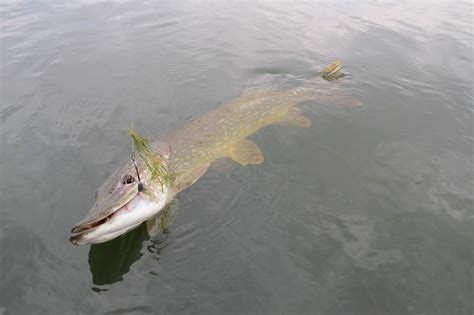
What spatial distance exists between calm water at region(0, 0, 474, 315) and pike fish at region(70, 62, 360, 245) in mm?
185

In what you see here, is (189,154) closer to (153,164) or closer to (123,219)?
(153,164)

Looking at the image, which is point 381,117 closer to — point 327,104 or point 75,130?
point 327,104

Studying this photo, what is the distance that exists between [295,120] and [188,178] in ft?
5.94

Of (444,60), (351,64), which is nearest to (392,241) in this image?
(351,64)

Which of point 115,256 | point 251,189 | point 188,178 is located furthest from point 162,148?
point 115,256

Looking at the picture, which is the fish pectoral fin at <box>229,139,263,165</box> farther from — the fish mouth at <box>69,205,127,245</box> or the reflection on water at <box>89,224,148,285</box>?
the fish mouth at <box>69,205,127,245</box>

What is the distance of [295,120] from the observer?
15.8 feet

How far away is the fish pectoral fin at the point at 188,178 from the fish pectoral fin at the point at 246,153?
396 millimetres

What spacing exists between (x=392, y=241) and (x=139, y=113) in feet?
12.0

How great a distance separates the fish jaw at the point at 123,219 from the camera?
2672mm

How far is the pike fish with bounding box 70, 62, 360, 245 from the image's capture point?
9.29ft

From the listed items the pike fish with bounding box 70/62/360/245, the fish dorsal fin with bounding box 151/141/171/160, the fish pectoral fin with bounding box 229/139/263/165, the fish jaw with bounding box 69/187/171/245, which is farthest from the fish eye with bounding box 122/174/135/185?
the fish pectoral fin with bounding box 229/139/263/165

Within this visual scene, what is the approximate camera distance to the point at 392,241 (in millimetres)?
3240

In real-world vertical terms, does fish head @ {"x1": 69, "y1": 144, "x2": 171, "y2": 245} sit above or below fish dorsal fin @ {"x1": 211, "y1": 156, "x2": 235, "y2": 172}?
above
